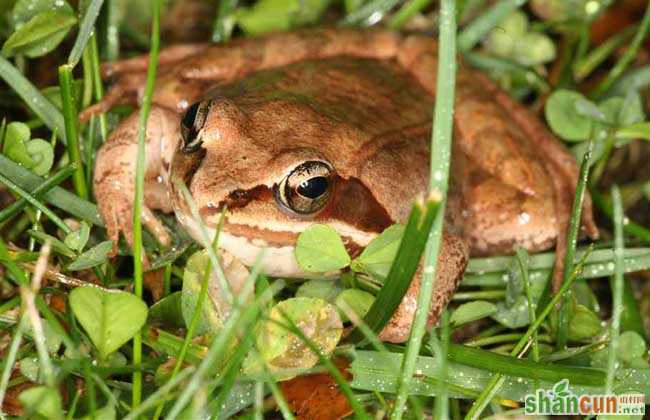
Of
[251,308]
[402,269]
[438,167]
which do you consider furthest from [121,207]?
[438,167]

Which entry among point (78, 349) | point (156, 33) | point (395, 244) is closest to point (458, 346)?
point (395, 244)

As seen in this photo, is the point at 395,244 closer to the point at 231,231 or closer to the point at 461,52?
the point at 231,231

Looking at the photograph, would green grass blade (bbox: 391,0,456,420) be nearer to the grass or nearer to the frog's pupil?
the grass

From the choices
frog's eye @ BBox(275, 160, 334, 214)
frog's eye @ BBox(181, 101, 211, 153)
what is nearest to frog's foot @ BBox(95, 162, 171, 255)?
frog's eye @ BBox(181, 101, 211, 153)

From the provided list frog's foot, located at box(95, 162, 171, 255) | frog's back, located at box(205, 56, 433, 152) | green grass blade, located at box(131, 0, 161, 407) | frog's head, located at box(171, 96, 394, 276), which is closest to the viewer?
green grass blade, located at box(131, 0, 161, 407)

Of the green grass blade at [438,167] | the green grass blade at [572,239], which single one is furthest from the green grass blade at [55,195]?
the green grass blade at [572,239]

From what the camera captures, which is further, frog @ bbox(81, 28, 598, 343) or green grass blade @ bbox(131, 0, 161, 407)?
frog @ bbox(81, 28, 598, 343)

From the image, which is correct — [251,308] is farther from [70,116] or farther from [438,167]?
[70,116]
